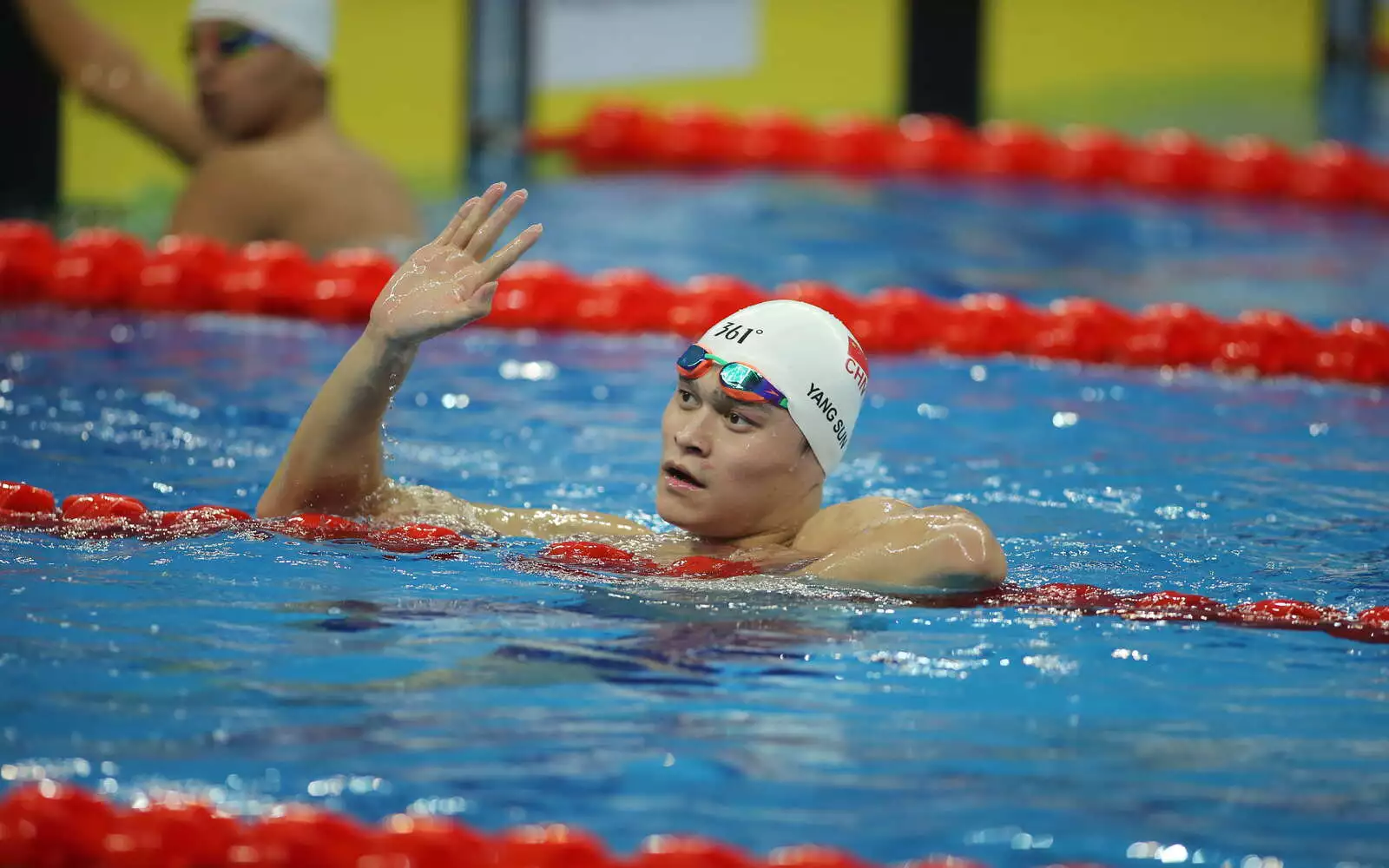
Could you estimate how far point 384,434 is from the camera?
5461 mm

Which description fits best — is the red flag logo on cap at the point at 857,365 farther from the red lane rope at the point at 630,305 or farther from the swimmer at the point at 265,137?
the swimmer at the point at 265,137

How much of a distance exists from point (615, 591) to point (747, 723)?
2.53 feet

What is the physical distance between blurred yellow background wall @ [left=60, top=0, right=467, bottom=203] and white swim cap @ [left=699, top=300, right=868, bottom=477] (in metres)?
6.09

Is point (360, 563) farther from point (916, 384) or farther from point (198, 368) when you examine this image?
point (916, 384)

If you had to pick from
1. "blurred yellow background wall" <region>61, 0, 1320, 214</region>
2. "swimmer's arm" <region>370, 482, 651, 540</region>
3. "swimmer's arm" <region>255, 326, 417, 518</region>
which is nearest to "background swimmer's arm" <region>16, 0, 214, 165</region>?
"blurred yellow background wall" <region>61, 0, 1320, 214</region>

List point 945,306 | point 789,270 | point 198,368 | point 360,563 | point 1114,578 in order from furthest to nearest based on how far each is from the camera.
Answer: point 789,270 < point 945,306 < point 198,368 < point 1114,578 < point 360,563

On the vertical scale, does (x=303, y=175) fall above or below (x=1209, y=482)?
above

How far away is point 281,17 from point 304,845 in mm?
5030

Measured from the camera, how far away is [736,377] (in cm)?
398

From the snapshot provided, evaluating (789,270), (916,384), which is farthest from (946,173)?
(916,384)

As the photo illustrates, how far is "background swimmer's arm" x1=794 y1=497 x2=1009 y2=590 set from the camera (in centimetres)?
375

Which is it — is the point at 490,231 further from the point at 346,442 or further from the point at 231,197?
the point at 231,197

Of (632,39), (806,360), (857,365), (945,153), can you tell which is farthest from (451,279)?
(632,39)

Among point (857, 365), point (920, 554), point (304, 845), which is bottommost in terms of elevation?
point (304, 845)
